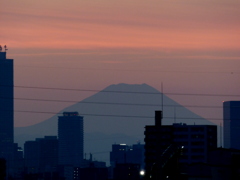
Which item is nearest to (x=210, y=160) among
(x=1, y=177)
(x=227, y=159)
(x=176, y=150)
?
(x=227, y=159)

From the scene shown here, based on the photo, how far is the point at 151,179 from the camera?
78375 millimetres

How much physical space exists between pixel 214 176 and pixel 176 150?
770 cm

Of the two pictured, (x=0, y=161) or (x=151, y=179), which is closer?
(x=151, y=179)

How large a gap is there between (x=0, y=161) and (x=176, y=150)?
1276 inches

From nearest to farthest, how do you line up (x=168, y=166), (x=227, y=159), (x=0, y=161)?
(x=168, y=166), (x=227, y=159), (x=0, y=161)

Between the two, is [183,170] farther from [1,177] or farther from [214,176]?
[1,177]

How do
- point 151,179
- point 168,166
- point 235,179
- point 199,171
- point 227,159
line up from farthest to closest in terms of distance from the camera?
point 227,159 < point 199,171 < point 235,179 < point 168,166 < point 151,179

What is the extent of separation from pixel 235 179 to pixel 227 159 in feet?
44.9

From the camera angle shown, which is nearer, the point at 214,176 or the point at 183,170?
the point at 214,176

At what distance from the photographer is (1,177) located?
356 ft

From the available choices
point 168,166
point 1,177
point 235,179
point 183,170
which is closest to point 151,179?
point 168,166

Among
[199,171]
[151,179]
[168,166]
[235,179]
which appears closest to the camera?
[151,179]

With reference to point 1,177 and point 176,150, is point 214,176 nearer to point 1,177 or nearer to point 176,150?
point 176,150

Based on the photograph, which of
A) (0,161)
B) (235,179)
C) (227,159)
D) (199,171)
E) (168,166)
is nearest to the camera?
(168,166)
